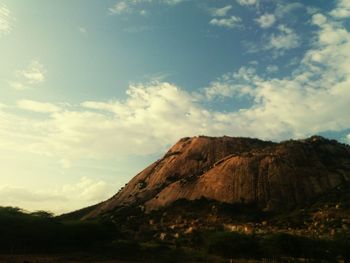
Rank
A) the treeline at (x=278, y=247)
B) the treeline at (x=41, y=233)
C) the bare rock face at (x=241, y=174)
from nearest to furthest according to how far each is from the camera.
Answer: the treeline at (x=41, y=233), the treeline at (x=278, y=247), the bare rock face at (x=241, y=174)

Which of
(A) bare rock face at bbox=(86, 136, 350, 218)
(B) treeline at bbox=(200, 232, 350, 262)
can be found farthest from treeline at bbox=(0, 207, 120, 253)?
(A) bare rock face at bbox=(86, 136, 350, 218)

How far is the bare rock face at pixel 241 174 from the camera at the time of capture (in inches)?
3568

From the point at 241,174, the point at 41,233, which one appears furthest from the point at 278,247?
the point at 241,174

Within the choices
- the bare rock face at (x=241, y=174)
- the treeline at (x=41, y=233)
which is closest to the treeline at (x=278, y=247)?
the treeline at (x=41, y=233)

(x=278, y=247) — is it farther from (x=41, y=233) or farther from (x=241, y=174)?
(x=241, y=174)

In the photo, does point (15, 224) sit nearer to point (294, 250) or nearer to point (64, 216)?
point (294, 250)

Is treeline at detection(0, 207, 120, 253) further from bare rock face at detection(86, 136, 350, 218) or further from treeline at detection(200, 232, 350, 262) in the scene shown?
bare rock face at detection(86, 136, 350, 218)

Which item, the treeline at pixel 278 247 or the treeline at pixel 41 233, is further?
the treeline at pixel 278 247

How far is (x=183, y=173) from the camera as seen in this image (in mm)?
110625

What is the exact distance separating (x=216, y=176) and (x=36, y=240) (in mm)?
52507

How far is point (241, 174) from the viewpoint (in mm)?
95875

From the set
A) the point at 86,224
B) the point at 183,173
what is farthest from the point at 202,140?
the point at 86,224

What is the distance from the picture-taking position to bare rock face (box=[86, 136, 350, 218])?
90625 mm

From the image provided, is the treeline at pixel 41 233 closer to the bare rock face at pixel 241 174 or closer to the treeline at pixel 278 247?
the treeline at pixel 278 247
